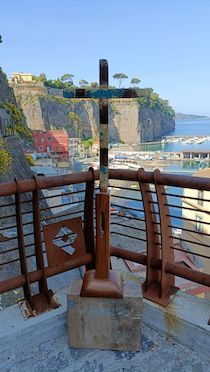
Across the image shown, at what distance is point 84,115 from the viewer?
83438mm

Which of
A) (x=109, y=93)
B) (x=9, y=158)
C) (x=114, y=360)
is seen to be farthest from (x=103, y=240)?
(x=9, y=158)

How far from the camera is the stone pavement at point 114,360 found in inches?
80.2

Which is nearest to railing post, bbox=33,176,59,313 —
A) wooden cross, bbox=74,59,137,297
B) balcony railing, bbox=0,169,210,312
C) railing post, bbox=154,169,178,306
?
balcony railing, bbox=0,169,210,312

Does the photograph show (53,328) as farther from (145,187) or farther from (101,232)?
(145,187)

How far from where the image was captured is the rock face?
69438 mm

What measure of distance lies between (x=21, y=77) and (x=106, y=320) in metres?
81.0

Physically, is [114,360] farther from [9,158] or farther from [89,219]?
[9,158]

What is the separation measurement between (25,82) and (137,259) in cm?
7517

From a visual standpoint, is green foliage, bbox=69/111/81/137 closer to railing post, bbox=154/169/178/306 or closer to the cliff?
the cliff

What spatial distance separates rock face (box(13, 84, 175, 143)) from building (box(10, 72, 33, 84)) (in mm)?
3002

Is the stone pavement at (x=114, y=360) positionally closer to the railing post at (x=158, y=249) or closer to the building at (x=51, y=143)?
the railing post at (x=158, y=249)

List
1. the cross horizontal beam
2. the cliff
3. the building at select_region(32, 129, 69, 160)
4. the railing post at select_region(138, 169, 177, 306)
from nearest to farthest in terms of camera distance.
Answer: the cross horizontal beam → the railing post at select_region(138, 169, 177, 306) → the cliff → the building at select_region(32, 129, 69, 160)

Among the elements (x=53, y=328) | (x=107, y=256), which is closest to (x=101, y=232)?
(x=107, y=256)

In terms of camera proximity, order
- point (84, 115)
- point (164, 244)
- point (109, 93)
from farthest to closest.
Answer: point (84, 115) → point (164, 244) → point (109, 93)
